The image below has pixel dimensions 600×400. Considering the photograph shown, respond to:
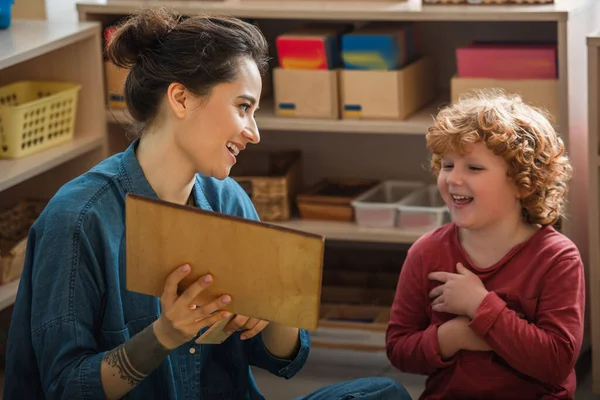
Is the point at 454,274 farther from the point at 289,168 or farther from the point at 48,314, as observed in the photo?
the point at 289,168

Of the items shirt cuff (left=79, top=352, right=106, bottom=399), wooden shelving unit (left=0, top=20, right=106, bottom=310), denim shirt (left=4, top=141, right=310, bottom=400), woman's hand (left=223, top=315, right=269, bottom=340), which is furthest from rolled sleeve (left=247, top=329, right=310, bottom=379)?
wooden shelving unit (left=0, top=20, right=106, bottom=310)

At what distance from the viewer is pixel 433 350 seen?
1811mm

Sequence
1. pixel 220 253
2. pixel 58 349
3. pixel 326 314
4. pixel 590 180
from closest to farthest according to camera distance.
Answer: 1. pixel 220 253
2. pixel 58 349
3. pixel 590 180
4. pixel 326 314

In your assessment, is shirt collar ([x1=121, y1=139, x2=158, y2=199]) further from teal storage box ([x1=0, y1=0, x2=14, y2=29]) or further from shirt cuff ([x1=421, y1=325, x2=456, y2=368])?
teal storage box ([x1=0, y1=0, x2=14, y2=29])

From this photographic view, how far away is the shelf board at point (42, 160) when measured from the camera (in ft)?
7.27

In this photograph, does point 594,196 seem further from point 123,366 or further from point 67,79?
point 67,79

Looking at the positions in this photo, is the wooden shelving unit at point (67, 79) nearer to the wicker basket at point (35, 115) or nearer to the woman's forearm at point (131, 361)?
the wicker basket at point (35, 115)

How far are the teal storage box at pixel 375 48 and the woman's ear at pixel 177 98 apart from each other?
3.29 feet

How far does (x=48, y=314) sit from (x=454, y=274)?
76 cm

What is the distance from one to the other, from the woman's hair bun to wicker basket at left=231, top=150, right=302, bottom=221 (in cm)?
105

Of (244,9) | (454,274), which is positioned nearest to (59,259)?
(454,274)

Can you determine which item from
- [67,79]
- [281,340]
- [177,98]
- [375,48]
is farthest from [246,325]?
[67,79]

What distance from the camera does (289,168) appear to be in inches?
110

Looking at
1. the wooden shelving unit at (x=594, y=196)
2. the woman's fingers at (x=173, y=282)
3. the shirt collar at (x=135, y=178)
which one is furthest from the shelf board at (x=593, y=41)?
the woman's fingers at (x=173, y=282)
